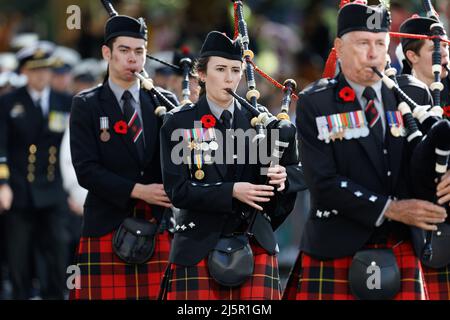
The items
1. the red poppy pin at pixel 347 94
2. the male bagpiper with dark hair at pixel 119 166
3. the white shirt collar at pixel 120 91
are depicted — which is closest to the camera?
the red poppy pin at pixel 347 94

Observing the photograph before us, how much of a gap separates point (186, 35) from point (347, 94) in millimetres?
10159

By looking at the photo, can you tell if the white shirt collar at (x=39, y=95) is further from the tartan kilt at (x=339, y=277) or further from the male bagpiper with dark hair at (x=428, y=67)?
the tartan kilt at (x=339, y=277)

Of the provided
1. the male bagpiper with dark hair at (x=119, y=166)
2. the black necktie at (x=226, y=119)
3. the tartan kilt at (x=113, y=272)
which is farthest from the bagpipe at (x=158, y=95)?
the black necktie at (x=226, y=119)

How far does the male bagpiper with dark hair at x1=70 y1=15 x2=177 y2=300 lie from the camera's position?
8.09 meters

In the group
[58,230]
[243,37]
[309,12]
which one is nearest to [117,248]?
[243,37]

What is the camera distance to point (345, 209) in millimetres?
6547

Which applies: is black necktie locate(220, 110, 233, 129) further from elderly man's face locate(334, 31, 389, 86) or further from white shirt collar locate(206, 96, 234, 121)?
elderly man's face locate(334, 31, 389, 86)

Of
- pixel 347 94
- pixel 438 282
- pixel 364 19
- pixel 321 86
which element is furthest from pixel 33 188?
pixel 364 19

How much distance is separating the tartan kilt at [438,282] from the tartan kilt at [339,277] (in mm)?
753

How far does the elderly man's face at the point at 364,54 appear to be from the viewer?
652cm

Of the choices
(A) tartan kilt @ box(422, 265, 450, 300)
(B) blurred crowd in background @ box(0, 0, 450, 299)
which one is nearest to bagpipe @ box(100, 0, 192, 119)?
(A) tartan kilt @ box(422, 265, 450, 300)

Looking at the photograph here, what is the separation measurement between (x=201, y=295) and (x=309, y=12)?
10.3 metres

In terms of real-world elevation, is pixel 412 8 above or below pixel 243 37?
above
